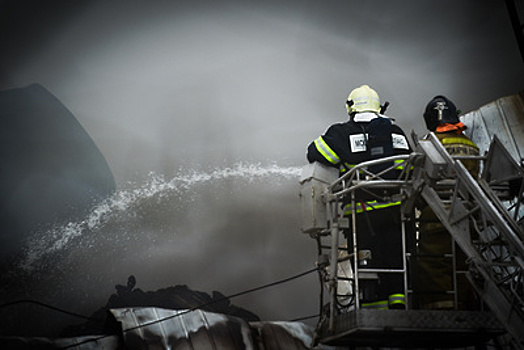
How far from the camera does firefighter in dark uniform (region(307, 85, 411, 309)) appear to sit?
5.68 meters

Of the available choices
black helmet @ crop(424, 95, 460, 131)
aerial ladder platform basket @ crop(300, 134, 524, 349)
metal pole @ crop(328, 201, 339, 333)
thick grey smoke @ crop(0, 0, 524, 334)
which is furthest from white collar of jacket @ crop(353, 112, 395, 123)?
thick grey smoke @ crop(0, 0, 524, 334)

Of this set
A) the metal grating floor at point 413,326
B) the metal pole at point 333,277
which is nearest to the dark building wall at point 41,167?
→ the metal pole at point 333,277

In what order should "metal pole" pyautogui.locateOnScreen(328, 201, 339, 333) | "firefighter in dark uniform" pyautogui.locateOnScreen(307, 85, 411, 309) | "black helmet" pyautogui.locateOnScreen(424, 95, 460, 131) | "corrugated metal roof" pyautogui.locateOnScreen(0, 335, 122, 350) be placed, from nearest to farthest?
"metal pole" pyautogui.locateOnScreen(328, 201, 339, 333)
"firefighter in dark uniform" pyautogui.locateOnScreen(307, 85, 411, 309)
"corrugated metal roof" pyautogui.locateOnScreen(0, 335, 122, 350)
"black helmet" pyautogui.locateOnScreen(424, 95, 460, 131)

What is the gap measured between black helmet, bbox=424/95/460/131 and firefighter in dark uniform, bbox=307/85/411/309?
0.75 m

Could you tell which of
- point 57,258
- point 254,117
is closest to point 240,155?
point 254,117

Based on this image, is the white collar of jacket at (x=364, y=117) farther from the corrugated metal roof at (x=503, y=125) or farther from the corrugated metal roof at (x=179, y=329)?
the corrugated metal roof at (x=179, y=329)

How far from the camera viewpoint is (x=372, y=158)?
235 inches

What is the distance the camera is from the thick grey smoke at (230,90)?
892 cm

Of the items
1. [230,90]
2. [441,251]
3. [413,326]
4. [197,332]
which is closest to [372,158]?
[441,251]

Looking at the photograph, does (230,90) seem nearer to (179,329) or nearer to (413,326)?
(179,329)

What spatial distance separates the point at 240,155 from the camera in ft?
32.0

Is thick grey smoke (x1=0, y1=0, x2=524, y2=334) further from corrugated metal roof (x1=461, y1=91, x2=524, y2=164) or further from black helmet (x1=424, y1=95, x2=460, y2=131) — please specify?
black helmet (x1=424, y1=95, x2=460, y2=131)

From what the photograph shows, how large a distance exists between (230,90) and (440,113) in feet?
14.4

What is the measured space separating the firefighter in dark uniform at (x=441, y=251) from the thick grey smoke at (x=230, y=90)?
3.14m
